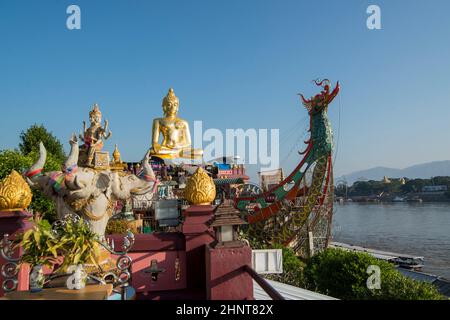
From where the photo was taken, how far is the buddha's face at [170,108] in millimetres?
21039

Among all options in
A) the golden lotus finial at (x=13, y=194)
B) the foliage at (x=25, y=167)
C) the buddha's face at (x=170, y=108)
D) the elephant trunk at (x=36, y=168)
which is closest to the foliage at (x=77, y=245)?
the elephant trunk at (x=36, y=168)

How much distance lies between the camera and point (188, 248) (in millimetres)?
6312

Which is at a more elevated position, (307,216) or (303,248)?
(307,216)

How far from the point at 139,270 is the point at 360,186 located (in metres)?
130

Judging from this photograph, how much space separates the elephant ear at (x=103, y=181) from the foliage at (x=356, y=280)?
1031 cm

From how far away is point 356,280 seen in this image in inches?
521

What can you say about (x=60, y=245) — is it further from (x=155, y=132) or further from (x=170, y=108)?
(x=170, y=108)

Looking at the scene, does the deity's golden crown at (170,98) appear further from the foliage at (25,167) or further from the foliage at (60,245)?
the foliage at (60,245)

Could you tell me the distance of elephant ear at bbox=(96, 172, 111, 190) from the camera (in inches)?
234

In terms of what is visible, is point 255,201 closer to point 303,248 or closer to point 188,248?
point 303,248

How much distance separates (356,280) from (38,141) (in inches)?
996

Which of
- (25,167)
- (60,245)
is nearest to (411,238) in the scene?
(25,167)

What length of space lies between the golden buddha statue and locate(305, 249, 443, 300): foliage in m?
10.3
